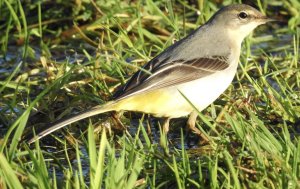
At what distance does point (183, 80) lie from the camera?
7.67 m

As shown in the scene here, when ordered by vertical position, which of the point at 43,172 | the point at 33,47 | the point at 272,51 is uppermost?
the point at 43,172

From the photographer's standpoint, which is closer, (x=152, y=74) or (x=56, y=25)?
(x=152, y=74)

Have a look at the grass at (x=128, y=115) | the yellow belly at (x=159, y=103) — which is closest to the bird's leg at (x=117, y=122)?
the grass at (x=128, y=115)

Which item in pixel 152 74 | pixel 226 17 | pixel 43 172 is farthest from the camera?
Result: pixel 226 17

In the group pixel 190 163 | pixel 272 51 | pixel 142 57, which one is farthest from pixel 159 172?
pixel 272 51

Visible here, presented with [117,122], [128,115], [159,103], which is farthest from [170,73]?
[128,115]

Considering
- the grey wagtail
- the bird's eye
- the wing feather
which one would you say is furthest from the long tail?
the bird's eye

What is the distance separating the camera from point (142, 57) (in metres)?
8.67

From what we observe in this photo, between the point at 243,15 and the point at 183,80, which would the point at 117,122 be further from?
the point at 243,15

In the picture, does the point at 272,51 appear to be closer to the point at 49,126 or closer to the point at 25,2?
the point at 25,2

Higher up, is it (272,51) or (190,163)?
(190,163)

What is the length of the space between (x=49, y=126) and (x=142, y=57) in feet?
6.22

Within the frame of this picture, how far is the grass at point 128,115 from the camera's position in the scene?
5.80 metres

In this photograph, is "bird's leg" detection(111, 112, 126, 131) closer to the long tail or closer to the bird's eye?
the long tail
